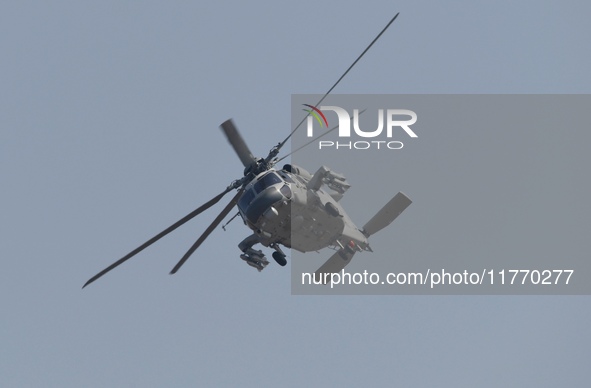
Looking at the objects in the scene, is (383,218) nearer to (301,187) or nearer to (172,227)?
(301,187)

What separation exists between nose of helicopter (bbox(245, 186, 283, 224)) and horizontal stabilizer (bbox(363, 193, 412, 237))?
6.48m

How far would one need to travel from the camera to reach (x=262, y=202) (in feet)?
187

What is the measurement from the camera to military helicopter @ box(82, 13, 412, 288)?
57375 millimetres

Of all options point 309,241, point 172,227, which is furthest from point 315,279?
point 172,227

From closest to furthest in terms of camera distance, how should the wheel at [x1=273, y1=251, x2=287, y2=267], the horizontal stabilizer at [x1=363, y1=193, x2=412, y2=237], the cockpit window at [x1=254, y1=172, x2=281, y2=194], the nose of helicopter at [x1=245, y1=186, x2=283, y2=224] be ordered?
the nose of helicopter at [x1=245, y1=186, x2=283, y2=224], the cockpit window at [x1=254, y1=172, x2=281, y2=194], the wheel at [x1=273, y1=251, x2=287, y2=267], the horizontal stabilizer at [x1=363, y1=193, x2=412, y2=237]

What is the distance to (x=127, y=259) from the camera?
197 feet

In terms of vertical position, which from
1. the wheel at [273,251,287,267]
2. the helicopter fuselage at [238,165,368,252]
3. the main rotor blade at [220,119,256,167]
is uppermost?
the main rotor blade at [220,119,256,167]

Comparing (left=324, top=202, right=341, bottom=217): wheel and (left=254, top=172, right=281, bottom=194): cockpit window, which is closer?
(left=254, top=172, right=281, bottom=194): cockpit window

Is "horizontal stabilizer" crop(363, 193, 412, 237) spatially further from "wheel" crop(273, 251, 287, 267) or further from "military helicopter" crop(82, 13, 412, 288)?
"wheel" crop(273, 251, 287, 267)

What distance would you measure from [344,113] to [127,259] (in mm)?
12239

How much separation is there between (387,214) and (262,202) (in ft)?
24.5

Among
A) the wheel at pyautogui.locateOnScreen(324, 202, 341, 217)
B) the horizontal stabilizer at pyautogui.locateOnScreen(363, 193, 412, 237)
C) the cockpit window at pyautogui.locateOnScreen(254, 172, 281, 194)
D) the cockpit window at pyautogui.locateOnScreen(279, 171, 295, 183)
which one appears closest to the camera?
the cockpit window at pyautogui.locateOnScreen(254, 172, 281, 194)

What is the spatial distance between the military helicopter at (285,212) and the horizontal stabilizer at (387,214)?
0.05 meters

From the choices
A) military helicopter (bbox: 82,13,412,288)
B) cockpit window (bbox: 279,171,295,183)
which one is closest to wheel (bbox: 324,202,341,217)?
military helicopter (bbox: 82,13,412,288)
